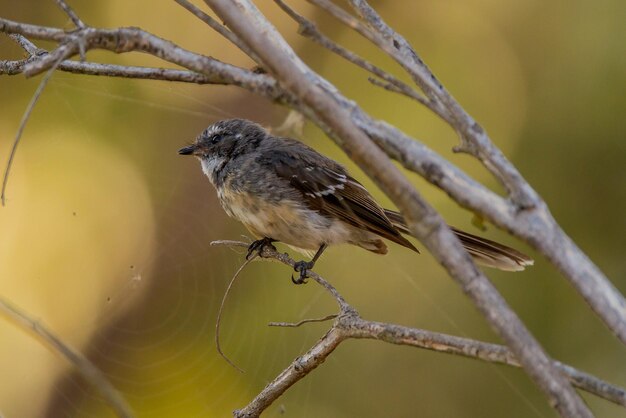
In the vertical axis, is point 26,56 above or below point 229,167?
below

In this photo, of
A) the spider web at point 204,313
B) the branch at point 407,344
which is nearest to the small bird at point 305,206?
the spider web at point 204,313

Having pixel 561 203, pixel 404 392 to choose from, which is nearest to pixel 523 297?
pixel 561 203

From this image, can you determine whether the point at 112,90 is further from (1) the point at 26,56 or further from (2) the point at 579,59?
(2) the point at 579,59

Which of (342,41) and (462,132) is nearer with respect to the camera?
(462,132)

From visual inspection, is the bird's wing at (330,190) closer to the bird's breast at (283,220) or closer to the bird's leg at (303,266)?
the bird's breast at (283,220)

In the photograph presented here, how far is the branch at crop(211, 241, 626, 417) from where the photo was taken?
1.42 meters

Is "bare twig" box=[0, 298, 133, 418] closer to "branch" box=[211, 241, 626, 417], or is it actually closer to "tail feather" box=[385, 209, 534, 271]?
"branch" box=[211, 241, 626, 417]

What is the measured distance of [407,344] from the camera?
5.65 feet

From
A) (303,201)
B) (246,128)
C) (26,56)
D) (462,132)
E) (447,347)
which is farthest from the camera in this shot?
(246,128)

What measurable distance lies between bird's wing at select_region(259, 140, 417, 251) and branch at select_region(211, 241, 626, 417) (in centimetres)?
120

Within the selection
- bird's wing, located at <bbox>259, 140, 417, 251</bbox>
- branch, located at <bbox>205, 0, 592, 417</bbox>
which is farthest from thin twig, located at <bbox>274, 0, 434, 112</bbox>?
bird's wing, located at <bbox>259, 140, 417, 251</bbox>

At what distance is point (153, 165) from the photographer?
14.3 feet

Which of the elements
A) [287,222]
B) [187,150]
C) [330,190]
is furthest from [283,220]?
[187,150]

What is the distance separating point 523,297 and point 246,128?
1.60 metres
